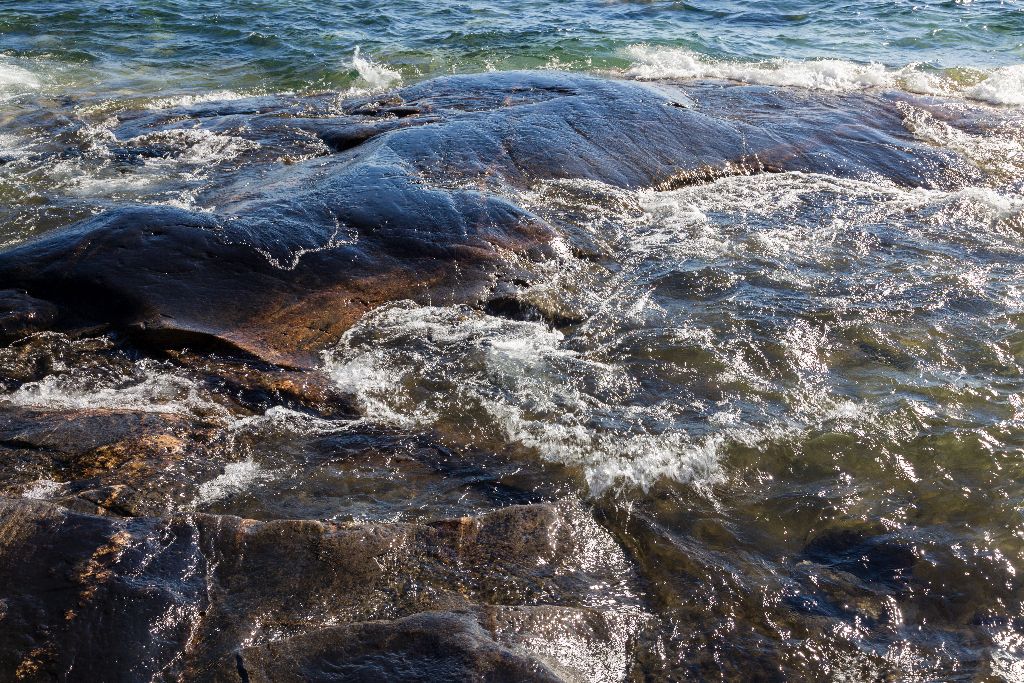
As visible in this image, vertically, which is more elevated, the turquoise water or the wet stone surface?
the turquoise water

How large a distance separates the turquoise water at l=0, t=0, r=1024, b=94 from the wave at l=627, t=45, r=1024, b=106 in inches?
19.3

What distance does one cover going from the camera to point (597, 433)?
4926mm

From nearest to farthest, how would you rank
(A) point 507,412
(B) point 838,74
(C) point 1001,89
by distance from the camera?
(A) point 507,412, (C) point 1001,89, (B) point 838,74

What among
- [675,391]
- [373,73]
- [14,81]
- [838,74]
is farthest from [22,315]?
[838,74]

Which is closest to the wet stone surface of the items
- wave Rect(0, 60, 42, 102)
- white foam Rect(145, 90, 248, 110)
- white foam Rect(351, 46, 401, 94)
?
white foam Rect(145, 90, 248, 110)

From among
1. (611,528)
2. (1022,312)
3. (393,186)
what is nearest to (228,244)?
(393,186)

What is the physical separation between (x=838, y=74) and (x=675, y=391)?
1090 cm

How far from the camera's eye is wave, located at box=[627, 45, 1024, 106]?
13.0 metres

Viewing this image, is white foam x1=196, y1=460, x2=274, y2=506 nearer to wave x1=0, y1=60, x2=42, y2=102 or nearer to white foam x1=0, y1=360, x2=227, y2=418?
white foam x1=0, y1=360, x2=227, y2=418

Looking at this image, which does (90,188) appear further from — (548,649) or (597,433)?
(548,649)

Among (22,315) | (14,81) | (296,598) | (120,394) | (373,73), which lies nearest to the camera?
(296,598)

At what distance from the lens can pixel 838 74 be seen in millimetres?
14133

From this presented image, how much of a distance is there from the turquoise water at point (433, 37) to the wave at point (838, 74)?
1.60ft

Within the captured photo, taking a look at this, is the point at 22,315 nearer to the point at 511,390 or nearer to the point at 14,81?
the point at 511,390
